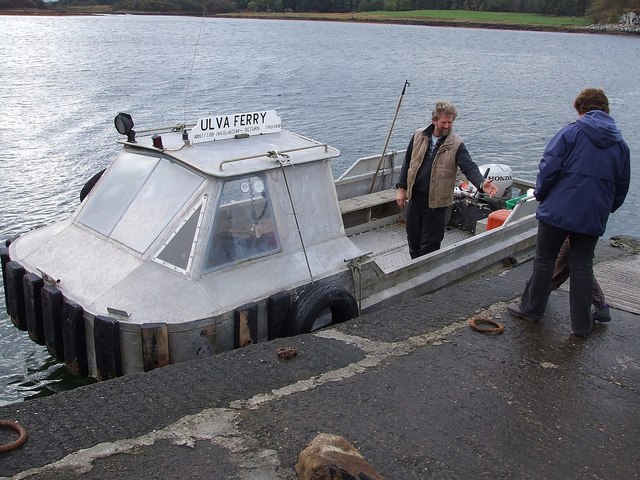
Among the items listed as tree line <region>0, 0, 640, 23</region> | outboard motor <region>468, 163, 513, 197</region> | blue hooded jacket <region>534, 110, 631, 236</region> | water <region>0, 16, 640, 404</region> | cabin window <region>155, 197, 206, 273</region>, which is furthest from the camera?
tree line <region>0, 0, 640, 23</region>

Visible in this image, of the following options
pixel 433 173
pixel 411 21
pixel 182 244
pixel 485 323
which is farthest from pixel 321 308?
pixel 411 21

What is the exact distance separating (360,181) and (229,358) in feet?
18.7

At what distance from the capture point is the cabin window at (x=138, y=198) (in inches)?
256

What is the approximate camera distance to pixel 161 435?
182 inches

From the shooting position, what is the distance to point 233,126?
23.7 ft

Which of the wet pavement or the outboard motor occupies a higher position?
the outboard motor

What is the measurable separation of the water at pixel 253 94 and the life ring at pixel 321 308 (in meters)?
3.11

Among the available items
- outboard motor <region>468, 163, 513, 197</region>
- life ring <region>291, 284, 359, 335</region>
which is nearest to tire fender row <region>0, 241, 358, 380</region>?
life ring <region>291, 284, 359, 335</region>

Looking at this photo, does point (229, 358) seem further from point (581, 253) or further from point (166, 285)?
point (581, 253)

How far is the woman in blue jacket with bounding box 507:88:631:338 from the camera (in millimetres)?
5684

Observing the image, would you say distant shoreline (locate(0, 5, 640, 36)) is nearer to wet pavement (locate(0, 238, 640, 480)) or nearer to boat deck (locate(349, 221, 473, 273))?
boat deck (locate(349, 221, 473, 273))

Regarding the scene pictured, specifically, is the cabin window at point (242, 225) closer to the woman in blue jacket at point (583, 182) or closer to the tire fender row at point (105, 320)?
the tire fender row at point (105, 320)

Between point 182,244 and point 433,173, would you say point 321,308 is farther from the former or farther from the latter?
point 433,173

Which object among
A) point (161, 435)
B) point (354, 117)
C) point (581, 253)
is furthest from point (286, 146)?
point (354, 117)
